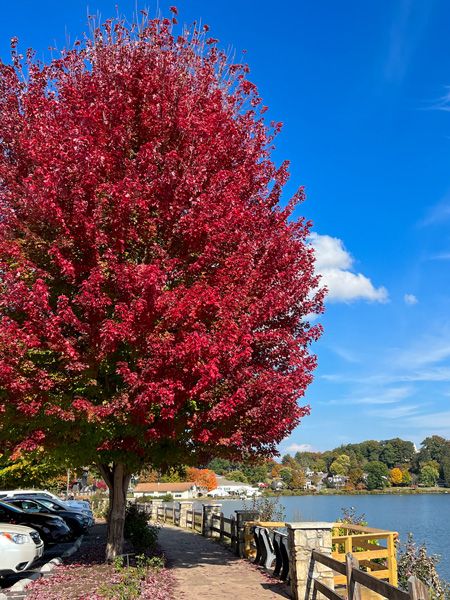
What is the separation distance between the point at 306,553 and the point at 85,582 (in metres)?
4.28

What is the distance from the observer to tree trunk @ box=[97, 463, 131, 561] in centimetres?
1274

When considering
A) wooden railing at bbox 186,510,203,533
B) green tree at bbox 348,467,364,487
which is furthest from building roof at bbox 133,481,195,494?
wooden railing at bbox 186,510,203,533

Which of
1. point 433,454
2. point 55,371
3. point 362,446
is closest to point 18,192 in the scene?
point 55,371

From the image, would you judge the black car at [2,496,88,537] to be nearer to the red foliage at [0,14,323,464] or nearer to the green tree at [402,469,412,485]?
the red foliage at [0,14,323,464]

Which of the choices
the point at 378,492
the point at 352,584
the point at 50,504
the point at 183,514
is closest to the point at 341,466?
the point at 378,492

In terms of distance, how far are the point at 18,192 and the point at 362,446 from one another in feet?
508

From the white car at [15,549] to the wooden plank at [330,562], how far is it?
6086 millimetres

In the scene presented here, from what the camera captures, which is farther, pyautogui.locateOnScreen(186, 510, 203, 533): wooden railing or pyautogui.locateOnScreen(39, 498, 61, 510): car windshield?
pyautogui.locateOnScreen(186, 510, 203, 533): wooden railing

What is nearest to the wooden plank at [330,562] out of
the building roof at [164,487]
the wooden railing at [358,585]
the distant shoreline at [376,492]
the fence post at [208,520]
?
the wooden railing at [358,585]

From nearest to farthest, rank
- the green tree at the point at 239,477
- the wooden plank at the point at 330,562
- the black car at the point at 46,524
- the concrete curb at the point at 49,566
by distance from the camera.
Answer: the wooden plank at the point at 330,562 < the concrete curb at the point at 49,566 < the black car at the point at 46,524 < the green tree at the point at 239,477

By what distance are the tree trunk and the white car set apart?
1682mm

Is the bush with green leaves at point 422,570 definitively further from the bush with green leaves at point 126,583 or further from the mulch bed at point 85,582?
the bush with green leaves at point 126,583

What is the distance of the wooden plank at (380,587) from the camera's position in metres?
5.77

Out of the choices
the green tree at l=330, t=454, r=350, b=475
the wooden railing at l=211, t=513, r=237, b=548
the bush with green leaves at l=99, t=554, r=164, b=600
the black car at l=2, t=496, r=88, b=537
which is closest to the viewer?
the bush with green leaves at l=99, t=554, r=164, b=600
